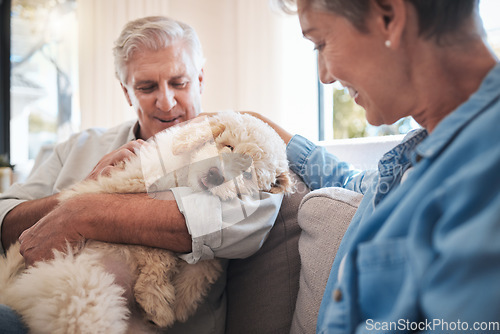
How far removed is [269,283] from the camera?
1108mm

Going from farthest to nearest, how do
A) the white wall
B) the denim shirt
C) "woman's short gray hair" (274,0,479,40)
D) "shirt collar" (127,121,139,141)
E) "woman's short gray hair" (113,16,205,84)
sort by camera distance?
the white wall → "shirt collar" (127,121,139,141) → "woman's short gray hair" (113,16,205,84) → "woman's short gray hair" (274,0,479,40) → the denim shirt

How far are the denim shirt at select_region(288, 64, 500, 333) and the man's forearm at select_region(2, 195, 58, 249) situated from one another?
42.4 inches

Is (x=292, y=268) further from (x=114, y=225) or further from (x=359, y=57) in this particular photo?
(x=359, y=57)

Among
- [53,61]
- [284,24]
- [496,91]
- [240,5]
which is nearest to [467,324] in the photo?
[496,91]

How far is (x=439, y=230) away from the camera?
52cm

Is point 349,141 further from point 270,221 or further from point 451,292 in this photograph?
point 451,292

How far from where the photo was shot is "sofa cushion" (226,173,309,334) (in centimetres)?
108

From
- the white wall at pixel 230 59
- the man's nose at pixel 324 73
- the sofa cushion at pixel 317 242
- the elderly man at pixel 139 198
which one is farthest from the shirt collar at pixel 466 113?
the white wall at pixel 230 59

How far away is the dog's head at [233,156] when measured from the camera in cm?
106

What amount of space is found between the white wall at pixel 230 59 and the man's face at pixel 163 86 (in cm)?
92

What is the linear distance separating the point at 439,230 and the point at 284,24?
2.40 metres

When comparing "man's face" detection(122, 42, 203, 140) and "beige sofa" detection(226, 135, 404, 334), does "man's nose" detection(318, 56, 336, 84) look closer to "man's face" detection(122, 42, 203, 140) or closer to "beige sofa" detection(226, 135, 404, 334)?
"beige sofa" detection(226, 135, 404, 334)

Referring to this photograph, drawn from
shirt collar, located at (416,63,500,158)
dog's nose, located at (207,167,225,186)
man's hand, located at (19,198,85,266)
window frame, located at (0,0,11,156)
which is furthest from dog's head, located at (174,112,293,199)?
window frame, located at (0,0,11,156)

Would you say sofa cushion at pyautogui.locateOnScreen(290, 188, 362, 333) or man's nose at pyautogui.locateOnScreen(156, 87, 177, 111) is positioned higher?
man's nose at pyautogui.locateOnScreen(156, 87, 177, 111)
